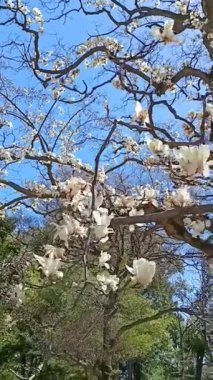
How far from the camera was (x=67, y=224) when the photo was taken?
2.20m

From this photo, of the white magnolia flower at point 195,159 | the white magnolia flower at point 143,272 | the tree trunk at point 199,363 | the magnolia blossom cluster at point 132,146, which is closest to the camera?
the white magnolia flower at point 195,159

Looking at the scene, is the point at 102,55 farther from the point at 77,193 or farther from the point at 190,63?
the point at 77,193

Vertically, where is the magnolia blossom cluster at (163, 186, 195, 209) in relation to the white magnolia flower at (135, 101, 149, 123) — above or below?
below

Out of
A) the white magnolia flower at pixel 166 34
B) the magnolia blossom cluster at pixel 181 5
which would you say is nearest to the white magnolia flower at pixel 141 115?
the white magnolia flower at pixel 166 34

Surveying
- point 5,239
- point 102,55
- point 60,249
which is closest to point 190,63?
point 102,55

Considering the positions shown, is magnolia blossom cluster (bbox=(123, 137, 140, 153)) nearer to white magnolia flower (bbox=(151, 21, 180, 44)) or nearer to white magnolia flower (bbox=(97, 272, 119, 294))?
white magnolia flower (bbox=(151, 21, 180, 44))

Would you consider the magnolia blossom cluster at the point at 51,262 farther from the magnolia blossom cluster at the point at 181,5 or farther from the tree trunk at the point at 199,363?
the tree trunk at the point at 199,363

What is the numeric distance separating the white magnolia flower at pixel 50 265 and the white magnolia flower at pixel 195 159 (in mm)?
539

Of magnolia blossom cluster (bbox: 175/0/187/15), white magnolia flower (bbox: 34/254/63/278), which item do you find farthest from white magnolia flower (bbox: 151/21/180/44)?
white magnolia flower (bbox: 34/254/63/278)

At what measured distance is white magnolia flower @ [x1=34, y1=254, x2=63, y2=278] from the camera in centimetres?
210

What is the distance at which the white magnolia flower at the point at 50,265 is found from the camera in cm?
210

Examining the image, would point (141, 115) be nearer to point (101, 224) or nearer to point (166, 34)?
point (101, 224)

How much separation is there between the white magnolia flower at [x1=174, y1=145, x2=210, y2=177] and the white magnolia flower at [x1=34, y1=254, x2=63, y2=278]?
54cm

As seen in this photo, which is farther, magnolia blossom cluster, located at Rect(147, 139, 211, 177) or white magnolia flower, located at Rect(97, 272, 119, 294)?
white magnolia flower, located at Rect(97, 272, 119, 294)
